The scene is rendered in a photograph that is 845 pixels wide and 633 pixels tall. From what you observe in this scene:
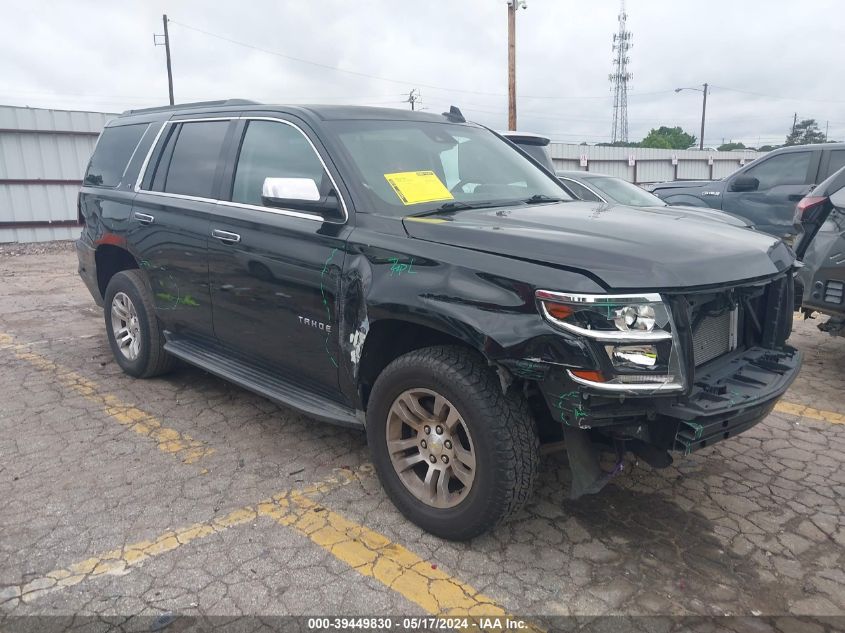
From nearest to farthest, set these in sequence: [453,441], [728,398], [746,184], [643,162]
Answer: [728,398] < [453,441] < [746,184] < [643,162]

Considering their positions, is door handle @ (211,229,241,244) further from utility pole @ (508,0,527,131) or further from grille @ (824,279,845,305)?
utility pole @ (508,0,527,131)

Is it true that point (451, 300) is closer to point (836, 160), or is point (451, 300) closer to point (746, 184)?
point (746, 184)

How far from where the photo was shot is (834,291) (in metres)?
4.69

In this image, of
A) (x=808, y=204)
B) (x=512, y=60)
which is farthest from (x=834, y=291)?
(x=512, y=60)

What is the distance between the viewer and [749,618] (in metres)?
2.48

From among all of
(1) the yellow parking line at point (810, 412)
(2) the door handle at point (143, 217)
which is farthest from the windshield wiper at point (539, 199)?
(2) the door handle at point (143, 217)

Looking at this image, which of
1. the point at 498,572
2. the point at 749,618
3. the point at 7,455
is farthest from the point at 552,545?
the point at 7,455

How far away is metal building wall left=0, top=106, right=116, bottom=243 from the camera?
14.3 metres

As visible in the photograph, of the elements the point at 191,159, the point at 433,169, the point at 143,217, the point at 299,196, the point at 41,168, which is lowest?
the point at 143,217

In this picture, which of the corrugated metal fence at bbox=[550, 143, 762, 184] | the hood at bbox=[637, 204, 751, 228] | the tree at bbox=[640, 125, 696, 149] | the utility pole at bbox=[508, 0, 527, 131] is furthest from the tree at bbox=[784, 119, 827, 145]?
the hood at bbox=[637, 204, 751, 228]

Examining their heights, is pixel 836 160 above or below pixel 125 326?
above

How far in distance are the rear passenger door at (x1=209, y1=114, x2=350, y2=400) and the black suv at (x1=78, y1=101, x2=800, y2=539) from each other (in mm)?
13

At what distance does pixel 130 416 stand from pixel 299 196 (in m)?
2.17

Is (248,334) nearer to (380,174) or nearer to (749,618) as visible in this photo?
(380,174)
